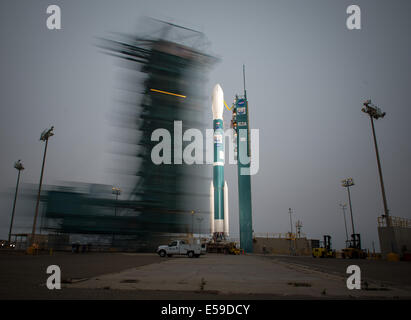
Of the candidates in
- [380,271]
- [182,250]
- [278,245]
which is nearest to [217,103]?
[182,250]

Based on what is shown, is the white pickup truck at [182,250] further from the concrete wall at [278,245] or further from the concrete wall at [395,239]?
the concrete wall at [278,245]

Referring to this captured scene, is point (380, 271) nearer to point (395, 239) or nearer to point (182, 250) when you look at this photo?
point (182, 250)

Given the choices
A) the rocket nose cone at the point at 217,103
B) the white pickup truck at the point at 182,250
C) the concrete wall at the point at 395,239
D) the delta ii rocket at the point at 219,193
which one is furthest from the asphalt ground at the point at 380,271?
the rocket nose cone at the point at 217,103

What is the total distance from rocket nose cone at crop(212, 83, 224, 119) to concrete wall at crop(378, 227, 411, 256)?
29.8 metres

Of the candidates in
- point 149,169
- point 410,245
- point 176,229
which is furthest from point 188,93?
point 410,245

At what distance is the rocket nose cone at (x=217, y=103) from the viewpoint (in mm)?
50031

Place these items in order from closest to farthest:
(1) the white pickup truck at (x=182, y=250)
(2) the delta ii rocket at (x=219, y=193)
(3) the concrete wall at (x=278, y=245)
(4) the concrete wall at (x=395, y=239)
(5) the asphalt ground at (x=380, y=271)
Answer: (5) the asphalt ground at (x=380, y=271)
(1) the white pickup truck at (x=182, y=250)
(4) the concrete wall at (x=395, y=239)
(2) the delta ii rocket at (x=219, y=193)
(3) the concrete wall at (x=278, y=245)

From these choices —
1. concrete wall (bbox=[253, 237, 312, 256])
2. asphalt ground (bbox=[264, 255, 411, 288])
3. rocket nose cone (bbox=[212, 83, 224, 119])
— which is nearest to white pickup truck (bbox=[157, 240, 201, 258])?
asphalt ground (bbox=[264, 255, 411, 288])

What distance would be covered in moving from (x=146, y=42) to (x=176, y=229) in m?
39.0

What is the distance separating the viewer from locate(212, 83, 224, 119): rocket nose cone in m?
50.0

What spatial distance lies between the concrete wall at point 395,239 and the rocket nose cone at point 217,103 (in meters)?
29.8

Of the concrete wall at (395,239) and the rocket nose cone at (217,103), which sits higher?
the rocket nose cone at (217,103)

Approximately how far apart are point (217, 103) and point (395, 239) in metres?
33.3

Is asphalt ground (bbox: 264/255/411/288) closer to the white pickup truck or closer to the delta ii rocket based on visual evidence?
the white pickup truck
